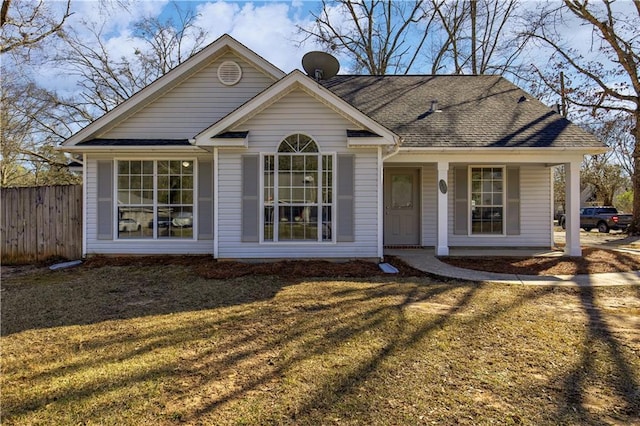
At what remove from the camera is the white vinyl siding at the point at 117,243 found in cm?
895

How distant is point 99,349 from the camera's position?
3682 mm

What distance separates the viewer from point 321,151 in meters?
7.98

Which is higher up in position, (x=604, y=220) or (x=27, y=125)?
(x=27, y=125)

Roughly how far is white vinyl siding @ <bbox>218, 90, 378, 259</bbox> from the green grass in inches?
82.4

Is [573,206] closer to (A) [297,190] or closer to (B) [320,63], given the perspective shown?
(A) [297,190]

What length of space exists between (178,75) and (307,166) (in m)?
4.21

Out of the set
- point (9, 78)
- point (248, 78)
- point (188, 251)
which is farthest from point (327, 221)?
point (9, 78)

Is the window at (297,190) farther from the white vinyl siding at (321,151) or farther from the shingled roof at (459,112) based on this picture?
the shingled roof at (459,112)

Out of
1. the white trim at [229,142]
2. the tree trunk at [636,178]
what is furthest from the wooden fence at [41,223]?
the tree trunk at [636,178]

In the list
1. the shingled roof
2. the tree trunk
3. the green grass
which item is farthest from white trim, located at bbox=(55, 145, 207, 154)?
the tree trunk

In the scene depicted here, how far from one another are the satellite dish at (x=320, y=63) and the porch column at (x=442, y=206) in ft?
14.2

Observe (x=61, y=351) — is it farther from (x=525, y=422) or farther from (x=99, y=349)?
(x=525, y=422)

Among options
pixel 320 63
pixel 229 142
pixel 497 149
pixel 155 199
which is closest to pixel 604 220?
pixel 497 149

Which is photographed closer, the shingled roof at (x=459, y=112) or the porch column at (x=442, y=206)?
the porch column at (x=442, y=206)
